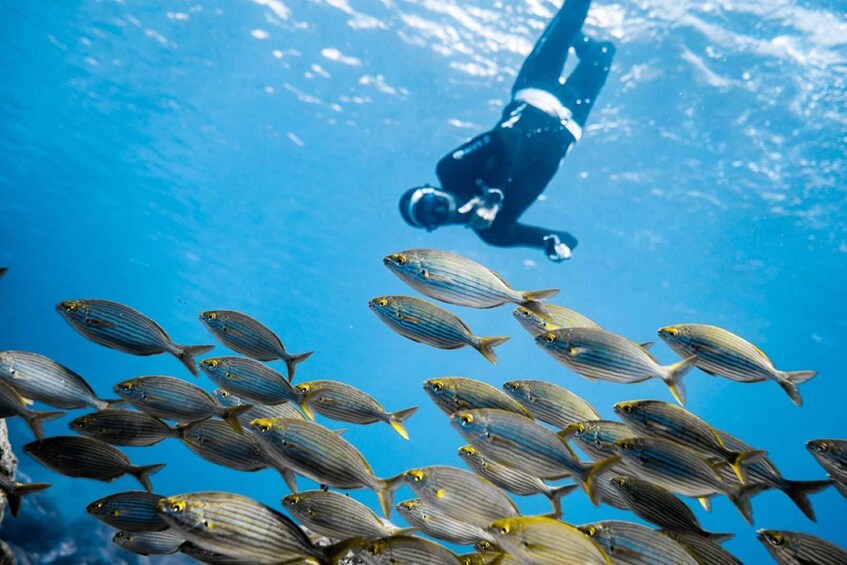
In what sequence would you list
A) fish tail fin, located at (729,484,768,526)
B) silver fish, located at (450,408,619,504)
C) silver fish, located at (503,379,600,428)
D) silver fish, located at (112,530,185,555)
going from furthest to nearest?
silver fish, located at (112,530,185,555), silver fish, located at (503,379,600,428), silver fish, located at (450,408,619,504), fish tail fin, located at (729,484,768,526)

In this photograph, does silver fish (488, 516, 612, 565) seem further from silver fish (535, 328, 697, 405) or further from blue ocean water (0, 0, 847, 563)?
blue ocean water (0, 0, 847, 563)

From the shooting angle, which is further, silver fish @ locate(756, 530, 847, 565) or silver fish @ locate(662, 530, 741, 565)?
silver fish @ locate(662, 530, 741, 565)

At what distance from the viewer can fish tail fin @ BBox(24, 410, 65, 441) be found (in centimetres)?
296

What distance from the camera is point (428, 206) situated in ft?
22.5

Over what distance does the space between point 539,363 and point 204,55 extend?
36.4 m

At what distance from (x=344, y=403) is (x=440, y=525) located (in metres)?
0.92

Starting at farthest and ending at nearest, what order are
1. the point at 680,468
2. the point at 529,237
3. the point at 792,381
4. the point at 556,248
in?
the point at 529,237, the point at 556,248, the point at 792,381, the point at 680,468

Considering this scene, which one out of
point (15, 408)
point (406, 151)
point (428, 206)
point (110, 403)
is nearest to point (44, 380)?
point (15, 408)

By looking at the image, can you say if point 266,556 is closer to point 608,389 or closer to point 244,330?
point 244,330

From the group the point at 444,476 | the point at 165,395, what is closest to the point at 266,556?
the point at 444,476

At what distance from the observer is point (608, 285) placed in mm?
26719

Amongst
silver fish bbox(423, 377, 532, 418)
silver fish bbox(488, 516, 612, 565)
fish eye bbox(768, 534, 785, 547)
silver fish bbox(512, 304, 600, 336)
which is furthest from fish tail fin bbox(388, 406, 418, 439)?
fish eye bbox(768, 534, 785, 547)

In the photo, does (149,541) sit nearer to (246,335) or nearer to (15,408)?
(15,408)

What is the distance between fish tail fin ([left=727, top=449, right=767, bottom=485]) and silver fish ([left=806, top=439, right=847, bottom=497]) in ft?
0.88
